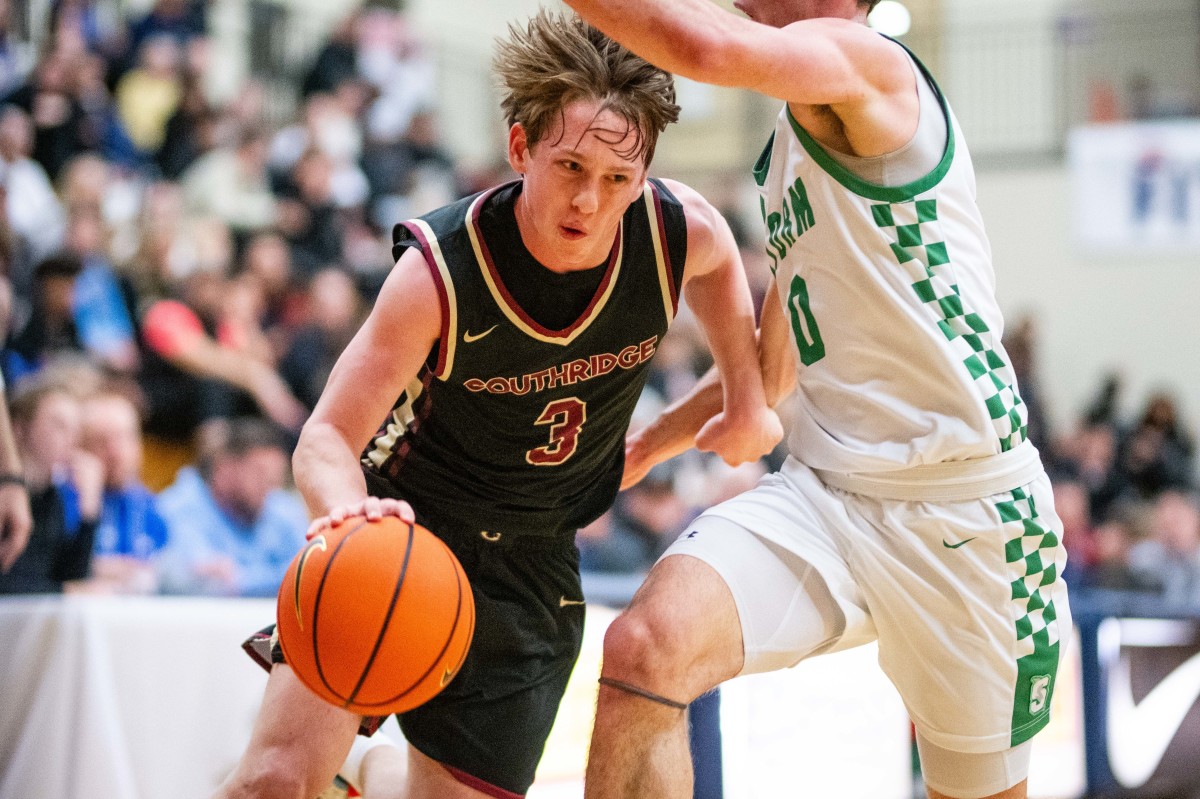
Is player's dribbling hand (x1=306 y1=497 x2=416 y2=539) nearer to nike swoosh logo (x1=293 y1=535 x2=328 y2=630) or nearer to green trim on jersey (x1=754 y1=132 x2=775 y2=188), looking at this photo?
nike swoosh logo (x1=293 y1=535 x2=328 y2=630)

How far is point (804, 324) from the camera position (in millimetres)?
3318

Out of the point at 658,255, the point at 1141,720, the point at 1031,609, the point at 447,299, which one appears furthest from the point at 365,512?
the point at 1141,720

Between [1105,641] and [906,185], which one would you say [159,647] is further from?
[1105,641]

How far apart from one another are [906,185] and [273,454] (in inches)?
207

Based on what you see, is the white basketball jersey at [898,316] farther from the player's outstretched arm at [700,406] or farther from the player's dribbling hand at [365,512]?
the player's dribbling hand at [365,512]

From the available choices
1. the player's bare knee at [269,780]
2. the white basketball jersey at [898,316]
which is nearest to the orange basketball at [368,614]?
the player's bare knee at [269,780]

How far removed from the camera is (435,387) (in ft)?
11.3

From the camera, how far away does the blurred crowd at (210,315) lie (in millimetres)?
6836

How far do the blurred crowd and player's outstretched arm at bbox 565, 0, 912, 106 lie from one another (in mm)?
3424

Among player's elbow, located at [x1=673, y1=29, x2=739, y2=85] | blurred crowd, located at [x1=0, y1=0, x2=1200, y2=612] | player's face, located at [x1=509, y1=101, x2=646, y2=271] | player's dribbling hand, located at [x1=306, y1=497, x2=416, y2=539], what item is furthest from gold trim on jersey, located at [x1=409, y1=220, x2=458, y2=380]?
blurred crowd, located at [x1=0, y1=0, x2=1200, y2=612]

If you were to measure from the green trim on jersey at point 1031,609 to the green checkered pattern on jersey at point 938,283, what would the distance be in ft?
0.71

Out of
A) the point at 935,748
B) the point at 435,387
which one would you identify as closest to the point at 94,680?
the point at 435,387

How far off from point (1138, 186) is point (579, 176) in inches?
470

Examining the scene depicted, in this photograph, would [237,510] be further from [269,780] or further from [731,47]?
[731,47]
